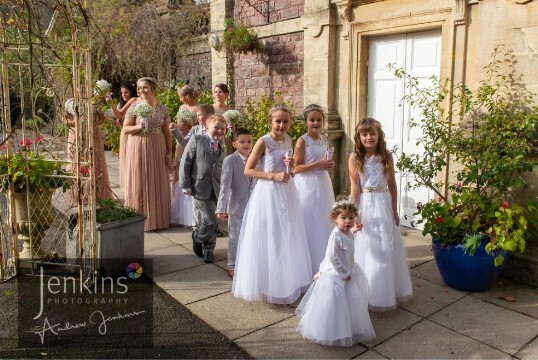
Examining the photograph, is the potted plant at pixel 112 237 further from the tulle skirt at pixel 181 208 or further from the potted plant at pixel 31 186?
the tulle skirt at pixel 181 208

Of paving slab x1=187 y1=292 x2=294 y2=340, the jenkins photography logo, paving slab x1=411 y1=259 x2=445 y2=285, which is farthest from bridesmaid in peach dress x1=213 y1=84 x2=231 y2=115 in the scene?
paving slab x1=411 y1=259 x2=445 y2=285

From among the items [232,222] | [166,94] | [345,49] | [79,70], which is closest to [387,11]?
[345,49]

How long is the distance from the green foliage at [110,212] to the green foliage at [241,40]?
168 inches

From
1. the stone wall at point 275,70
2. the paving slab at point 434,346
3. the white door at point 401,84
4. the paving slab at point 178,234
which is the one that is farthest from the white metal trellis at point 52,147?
the stone wall at point 275,70

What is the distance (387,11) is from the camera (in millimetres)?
5875

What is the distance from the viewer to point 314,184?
4418 mm

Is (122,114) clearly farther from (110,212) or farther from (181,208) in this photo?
(110,212)

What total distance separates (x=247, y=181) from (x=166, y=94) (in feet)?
21.1

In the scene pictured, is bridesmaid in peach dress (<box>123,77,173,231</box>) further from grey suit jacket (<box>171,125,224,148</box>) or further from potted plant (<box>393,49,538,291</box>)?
potted plant (<box>393,49,538,291</box>)

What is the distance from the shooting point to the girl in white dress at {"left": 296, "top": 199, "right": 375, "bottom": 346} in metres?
3.21

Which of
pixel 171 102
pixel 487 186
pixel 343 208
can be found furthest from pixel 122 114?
pixel 487 186

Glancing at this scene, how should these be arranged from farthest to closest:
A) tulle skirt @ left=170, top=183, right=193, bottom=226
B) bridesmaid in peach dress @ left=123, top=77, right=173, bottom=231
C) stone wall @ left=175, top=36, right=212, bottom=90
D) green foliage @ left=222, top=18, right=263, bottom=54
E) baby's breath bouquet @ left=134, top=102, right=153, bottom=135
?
stone wall @ left=175, top=36, right=212, bottom=90 → green foliage @ left=222, top=18, right=263, bottom=54 → tulle skirt @ left=170, top=183, right=193, bottom=226 → bridesmaid in peach dress @ left=123, top=77, right=173, bottom=231 → baby's breath bouquet @ left=134, top=102, right=153, bottom=135

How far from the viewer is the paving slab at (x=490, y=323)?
3.37 meters

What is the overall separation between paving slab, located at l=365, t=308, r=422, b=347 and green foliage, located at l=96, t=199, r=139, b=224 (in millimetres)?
2547
